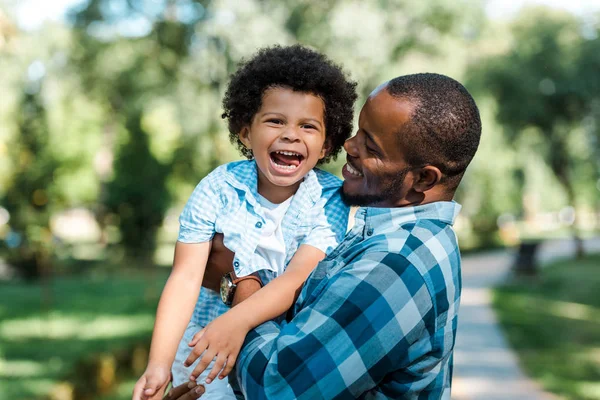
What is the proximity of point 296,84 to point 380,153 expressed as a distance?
46 centimetres

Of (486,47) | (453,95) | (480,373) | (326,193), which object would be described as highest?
(486,47)

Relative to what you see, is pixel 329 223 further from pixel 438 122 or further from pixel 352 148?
pixel 438 122

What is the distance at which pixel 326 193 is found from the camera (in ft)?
6.87

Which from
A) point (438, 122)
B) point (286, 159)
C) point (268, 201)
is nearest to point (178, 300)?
point (268, 201)

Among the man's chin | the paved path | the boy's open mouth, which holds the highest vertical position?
the boy's open mouth

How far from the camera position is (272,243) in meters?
2.05

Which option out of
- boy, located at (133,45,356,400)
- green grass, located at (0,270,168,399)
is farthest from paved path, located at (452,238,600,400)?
boy, located at (133,45,356,400)

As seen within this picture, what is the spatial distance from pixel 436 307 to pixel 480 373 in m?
6.99

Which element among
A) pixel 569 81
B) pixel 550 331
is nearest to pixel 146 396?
pixel 550 331

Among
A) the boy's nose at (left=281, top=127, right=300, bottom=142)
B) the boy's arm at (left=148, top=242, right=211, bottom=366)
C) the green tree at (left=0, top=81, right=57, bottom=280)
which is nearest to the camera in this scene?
the boy's arm at (left=148, top=242, right=211, bottom=366)

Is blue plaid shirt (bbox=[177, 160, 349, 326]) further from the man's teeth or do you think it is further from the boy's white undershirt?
the man's teeth

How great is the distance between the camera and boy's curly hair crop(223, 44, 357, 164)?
6.92 ft

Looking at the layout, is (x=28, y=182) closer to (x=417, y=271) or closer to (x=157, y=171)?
(x=157, y=171)

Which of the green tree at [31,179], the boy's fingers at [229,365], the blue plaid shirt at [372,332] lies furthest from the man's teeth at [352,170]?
the green tree at [31,179]
